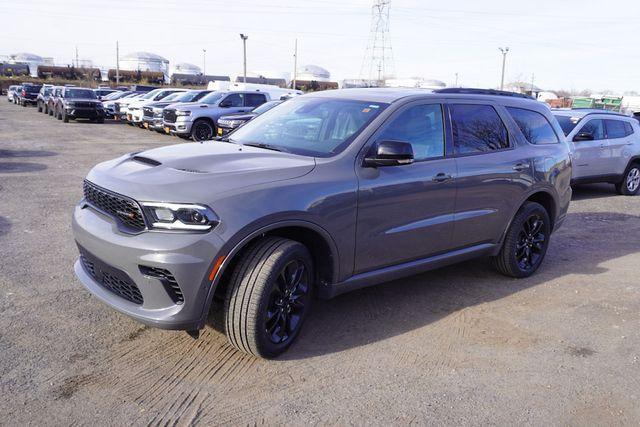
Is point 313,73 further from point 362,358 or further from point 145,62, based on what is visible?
point 362,358

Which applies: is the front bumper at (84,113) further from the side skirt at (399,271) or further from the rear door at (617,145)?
the side skirt at (399,271)

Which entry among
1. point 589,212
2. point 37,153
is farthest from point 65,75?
point 589,212

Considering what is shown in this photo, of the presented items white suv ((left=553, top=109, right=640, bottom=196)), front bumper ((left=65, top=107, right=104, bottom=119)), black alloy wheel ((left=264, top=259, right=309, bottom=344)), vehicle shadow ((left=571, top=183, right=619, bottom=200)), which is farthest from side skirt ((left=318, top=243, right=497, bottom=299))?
front bumper ((left=65, top=107, right=104, bottom=119))

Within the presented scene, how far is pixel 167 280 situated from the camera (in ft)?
10.7

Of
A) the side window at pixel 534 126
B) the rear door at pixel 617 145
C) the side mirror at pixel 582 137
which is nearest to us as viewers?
the side window at pixel 534 126

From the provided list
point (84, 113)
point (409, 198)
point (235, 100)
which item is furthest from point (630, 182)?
point (84, 113)

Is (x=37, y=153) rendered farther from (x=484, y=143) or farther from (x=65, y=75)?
(x=65, y=75)

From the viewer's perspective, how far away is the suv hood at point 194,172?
11.0ft

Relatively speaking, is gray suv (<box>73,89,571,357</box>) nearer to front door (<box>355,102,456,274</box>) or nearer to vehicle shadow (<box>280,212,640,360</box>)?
front door (<box>355,102,456,274</box>)

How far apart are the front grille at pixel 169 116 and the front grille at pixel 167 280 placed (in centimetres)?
1630

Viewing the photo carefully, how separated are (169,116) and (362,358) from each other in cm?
1680

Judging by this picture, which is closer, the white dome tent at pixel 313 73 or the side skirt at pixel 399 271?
the side skirt at pixel 399 271

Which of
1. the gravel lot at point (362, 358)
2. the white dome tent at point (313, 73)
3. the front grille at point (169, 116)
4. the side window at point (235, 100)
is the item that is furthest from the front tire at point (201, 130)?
the white dome tent at point (313, 73)

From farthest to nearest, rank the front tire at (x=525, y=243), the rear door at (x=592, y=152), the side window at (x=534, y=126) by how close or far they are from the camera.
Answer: the rear door at (x=592, y=152) < the side window at (x=534, y=126) < the front tire at (x=525, y=243)
